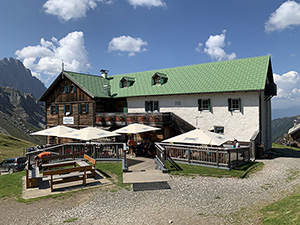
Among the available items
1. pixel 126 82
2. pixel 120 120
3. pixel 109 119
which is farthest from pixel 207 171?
pixel 126 82

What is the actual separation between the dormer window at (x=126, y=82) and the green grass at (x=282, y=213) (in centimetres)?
2299

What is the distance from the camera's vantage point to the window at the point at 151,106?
25523 mm

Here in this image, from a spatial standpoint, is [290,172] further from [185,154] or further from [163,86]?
[163,86]

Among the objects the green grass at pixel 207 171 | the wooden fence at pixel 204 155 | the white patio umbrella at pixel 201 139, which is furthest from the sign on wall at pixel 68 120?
the green grass at pixel 207 171

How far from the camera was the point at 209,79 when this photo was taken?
2331 centimetres

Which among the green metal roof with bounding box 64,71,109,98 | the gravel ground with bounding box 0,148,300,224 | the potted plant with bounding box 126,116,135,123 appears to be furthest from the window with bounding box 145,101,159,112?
the gravel ground with bounding box 0,148,300,224

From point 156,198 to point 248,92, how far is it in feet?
49.2

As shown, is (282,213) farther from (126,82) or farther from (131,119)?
(126,82)

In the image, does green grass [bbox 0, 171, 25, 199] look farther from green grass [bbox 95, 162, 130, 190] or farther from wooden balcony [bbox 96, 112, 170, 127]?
wooden balcony [bbox 96, 112, 170, 127]

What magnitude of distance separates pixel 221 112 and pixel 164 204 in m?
15.0

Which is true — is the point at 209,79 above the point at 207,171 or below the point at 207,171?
above

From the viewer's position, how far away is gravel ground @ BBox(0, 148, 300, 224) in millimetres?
7246

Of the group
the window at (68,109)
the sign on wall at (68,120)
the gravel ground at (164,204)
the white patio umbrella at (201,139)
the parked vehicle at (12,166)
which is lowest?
the parked vehicle at (12,166)

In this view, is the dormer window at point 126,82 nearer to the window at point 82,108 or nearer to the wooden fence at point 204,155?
the window at point 82,108
